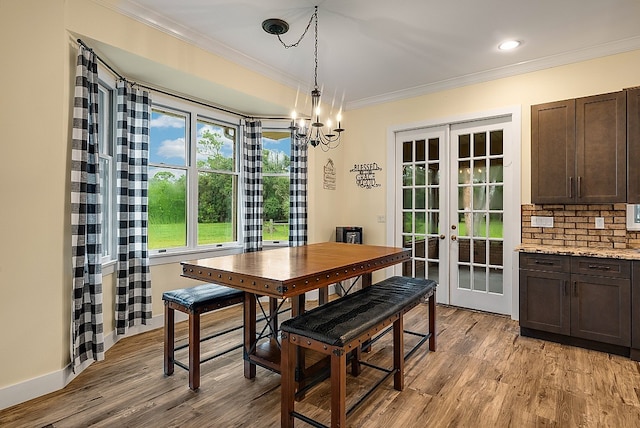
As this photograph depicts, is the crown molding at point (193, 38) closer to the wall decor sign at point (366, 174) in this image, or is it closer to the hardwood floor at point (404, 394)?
the wall decor sign at point (366, 174)

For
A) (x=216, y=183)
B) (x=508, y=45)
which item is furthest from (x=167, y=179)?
(x=508, y=45)

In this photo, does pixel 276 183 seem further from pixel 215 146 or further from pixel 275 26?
pixel 275 26

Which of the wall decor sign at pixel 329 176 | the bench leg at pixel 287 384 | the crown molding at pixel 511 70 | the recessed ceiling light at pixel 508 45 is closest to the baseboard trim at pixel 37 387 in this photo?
the bench leg at pixel 287 384

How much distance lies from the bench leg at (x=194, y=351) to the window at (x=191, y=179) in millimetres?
1636

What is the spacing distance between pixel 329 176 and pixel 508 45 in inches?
104

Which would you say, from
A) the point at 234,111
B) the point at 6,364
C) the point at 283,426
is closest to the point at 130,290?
the point at 6,364

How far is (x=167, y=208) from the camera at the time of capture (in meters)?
3.84

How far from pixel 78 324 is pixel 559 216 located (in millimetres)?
4504

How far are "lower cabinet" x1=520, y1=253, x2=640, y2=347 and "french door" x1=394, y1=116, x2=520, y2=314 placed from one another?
0.65m

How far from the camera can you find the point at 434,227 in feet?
14.9

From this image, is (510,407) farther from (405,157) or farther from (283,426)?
(405,157)

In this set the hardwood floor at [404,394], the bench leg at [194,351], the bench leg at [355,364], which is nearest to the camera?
the hardwood floor at [404,394]

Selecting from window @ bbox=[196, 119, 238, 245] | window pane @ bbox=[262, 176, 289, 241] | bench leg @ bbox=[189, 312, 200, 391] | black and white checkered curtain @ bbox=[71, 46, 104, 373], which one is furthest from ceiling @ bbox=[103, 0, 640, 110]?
bench leg @ bbox=[189, 312, 200, 391]

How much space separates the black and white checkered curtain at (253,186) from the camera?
14.4ft
